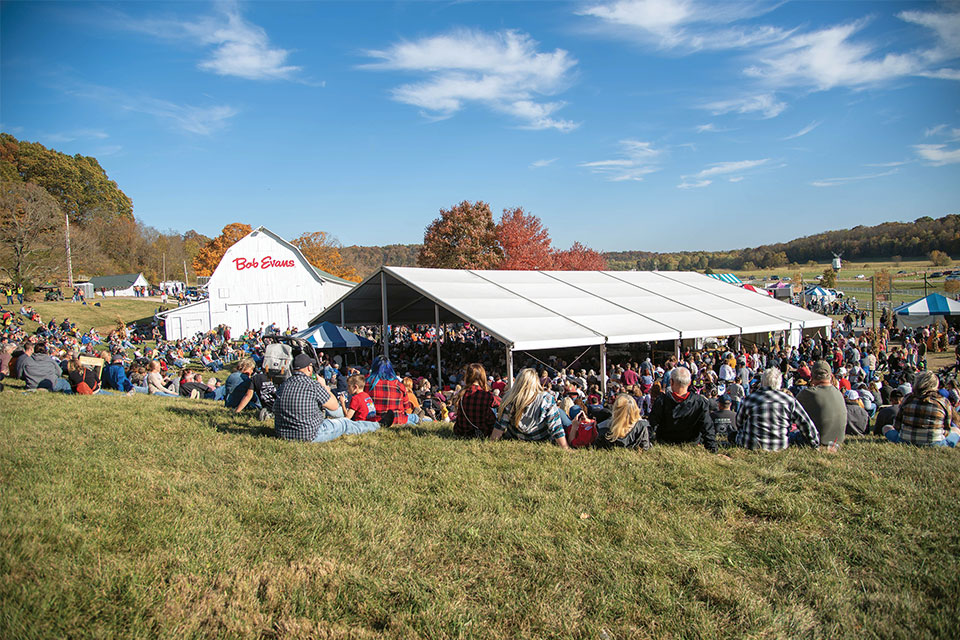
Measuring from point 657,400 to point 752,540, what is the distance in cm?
256

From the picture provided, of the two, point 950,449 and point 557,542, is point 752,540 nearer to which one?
point 557,542

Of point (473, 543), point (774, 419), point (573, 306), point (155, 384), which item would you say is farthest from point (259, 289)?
point (473, 543)

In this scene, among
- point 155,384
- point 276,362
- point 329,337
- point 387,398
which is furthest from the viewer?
→ point 329,337

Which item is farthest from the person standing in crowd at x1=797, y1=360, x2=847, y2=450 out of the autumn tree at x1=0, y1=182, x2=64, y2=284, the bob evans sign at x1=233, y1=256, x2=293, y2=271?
the autumn tree at x1=0, y1=182, x2=64, y2=284

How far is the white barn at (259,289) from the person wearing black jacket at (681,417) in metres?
32.3

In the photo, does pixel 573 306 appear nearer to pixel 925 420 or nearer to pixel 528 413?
pixel 925 420

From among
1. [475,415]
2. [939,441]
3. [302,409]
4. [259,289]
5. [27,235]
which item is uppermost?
[27,235]

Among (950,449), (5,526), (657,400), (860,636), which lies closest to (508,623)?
(860,636)

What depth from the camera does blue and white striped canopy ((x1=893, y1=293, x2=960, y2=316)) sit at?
27828 mm

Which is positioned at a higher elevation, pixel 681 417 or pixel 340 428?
pixel 681 417

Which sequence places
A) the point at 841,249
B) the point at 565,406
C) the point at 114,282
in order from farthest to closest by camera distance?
the point at 841,249 < the point at 114,282 < the point at 565,406

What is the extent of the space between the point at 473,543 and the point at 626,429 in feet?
8.73

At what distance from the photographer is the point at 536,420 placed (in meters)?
5.81

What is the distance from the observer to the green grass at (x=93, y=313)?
34691 millimetres
